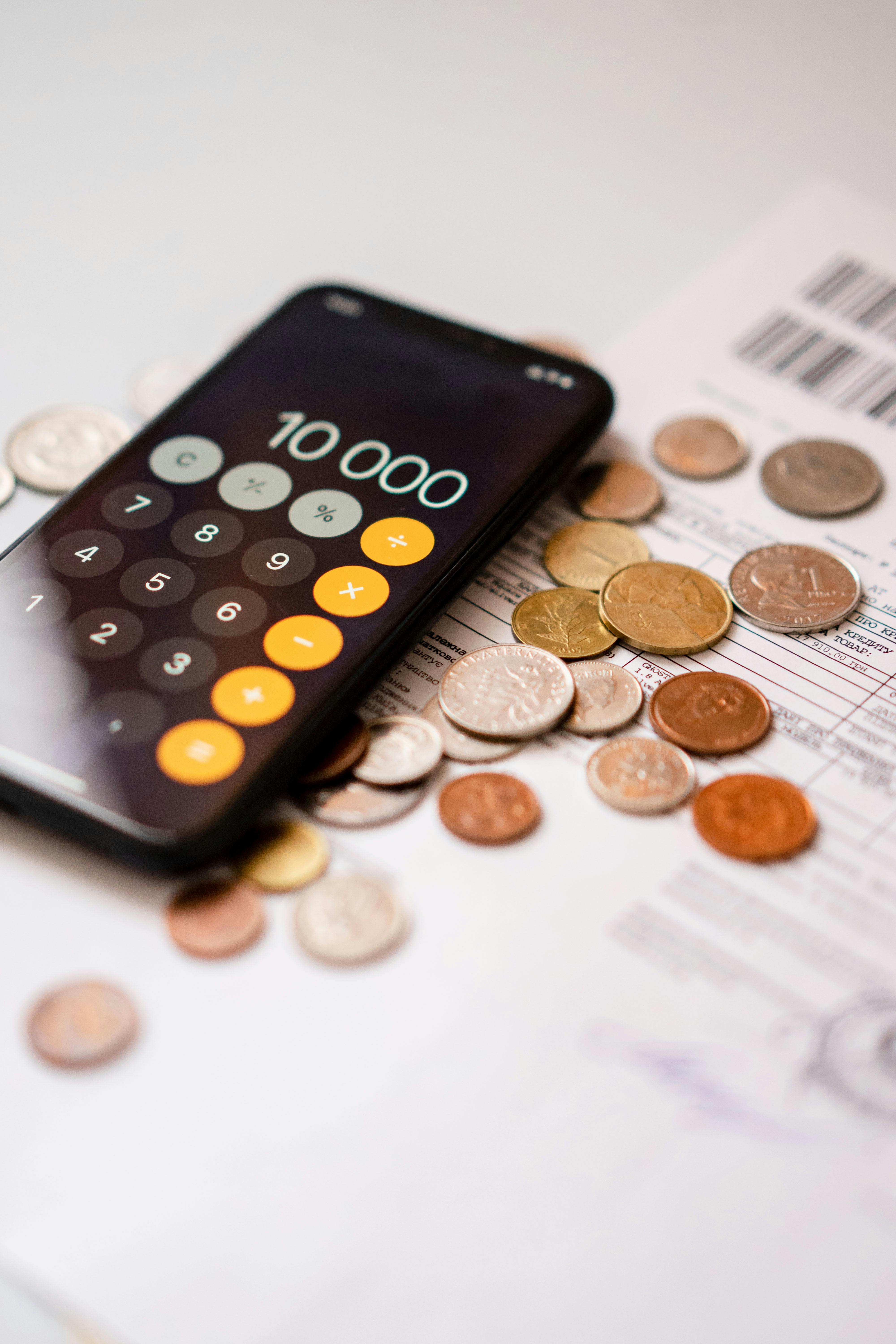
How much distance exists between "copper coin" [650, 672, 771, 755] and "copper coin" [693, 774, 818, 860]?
0.06 ft

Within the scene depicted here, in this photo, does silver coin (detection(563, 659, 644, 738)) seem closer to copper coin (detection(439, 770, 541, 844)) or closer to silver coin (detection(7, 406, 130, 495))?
copper coin (detection(439, 770, 541, 844))

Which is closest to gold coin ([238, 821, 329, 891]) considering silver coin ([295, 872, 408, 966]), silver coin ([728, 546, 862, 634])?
silver coin ([295, 872, 408, 966])

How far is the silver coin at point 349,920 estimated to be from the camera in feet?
1.29

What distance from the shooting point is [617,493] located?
55cm

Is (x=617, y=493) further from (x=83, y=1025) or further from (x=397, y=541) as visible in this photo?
(x=83, y=1025)

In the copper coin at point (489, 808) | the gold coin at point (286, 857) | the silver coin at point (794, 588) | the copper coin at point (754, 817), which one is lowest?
the gold coin at point (286, 857)

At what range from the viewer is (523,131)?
2.49ft

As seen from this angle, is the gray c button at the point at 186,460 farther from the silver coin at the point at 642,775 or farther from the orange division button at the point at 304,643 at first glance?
the silver coin at the point at 642,775

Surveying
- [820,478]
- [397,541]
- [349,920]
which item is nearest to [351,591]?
[397,541]

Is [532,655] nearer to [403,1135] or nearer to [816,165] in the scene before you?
[403,1135]

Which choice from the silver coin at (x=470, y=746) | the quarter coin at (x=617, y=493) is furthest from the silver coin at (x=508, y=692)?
the quarter coin at (x=617, y=493)

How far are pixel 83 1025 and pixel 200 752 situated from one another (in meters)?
0.10

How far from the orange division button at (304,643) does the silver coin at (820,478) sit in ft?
0.78

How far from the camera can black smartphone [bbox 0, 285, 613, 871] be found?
40 centimetres
